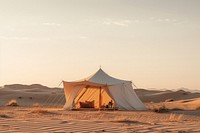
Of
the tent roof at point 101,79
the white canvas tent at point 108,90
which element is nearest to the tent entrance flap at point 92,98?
the white canvas tent at point 108,90

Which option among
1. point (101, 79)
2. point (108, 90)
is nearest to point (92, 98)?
point (101, 79)

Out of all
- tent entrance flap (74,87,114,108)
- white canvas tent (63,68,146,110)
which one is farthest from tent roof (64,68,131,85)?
tent entrance flap (74,87,114,108)

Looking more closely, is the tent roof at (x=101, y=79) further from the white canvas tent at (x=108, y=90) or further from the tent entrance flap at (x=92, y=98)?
the tent entrance flap at (x=92, y=98)

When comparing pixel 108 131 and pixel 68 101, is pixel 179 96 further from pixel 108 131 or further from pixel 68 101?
pixel 108 131

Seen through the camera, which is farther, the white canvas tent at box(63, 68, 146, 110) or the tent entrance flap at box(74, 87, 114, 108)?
the tent entrance flap at box(74, 87, 114, 108)

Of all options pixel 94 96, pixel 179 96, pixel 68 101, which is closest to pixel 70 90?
pixel 68 101

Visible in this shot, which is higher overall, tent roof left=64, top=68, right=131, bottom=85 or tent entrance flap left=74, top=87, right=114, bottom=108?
tent roof left=64, top=68, right=131, bottom=85

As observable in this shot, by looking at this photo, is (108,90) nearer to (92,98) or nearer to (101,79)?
(101,79)

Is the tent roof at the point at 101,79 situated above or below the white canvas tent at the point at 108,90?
above

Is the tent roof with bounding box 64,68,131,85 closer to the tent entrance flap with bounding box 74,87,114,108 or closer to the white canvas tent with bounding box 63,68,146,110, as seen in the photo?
the white canvas tent with bounding box 63,68,146,110

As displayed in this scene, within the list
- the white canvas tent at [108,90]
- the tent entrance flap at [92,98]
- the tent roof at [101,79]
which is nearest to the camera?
the white canvas tent at [108,90]

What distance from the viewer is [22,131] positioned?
880 cm

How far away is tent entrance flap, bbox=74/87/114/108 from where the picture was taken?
83.1 feet

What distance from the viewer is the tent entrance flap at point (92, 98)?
25344mm
